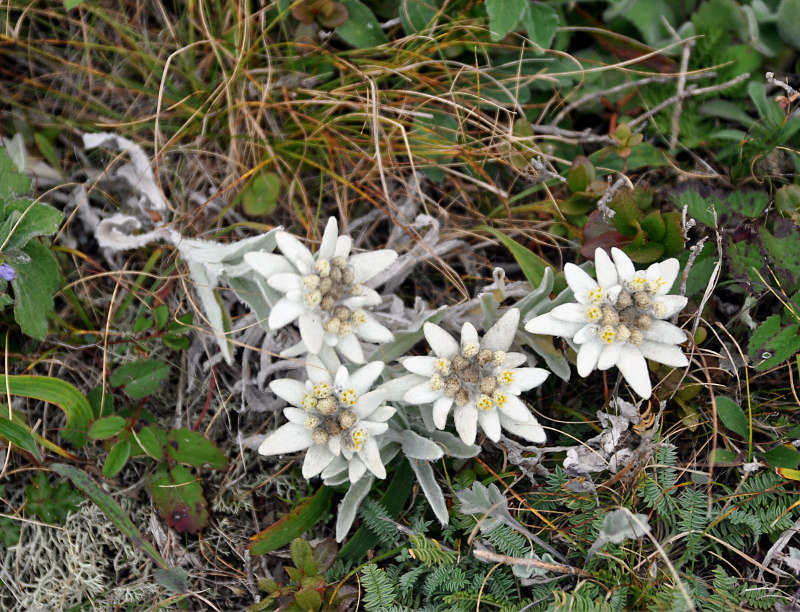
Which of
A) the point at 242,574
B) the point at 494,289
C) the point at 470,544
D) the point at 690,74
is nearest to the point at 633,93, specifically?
the point at 690,74

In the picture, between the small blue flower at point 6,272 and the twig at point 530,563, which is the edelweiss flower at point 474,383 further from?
the small blue flower at point 6,272

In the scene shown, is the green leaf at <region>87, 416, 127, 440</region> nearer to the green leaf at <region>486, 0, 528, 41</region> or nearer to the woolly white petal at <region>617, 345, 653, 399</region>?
the woolly white petal at <region>617, 345, 653, 399</region>

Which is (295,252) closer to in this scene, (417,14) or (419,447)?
(419,447)

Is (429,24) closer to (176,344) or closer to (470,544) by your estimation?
(176,344)

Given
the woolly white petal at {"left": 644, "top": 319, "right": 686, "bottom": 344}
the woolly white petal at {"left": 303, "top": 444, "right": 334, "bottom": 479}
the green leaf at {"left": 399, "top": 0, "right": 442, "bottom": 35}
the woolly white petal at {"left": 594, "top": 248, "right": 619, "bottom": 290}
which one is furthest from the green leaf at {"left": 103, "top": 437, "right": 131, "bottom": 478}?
the green leaf at {"left": 399, "top": 0, "right": 442, "bottom": 35}

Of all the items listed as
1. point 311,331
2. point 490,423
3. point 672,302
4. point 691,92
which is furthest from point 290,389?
point 691,92
